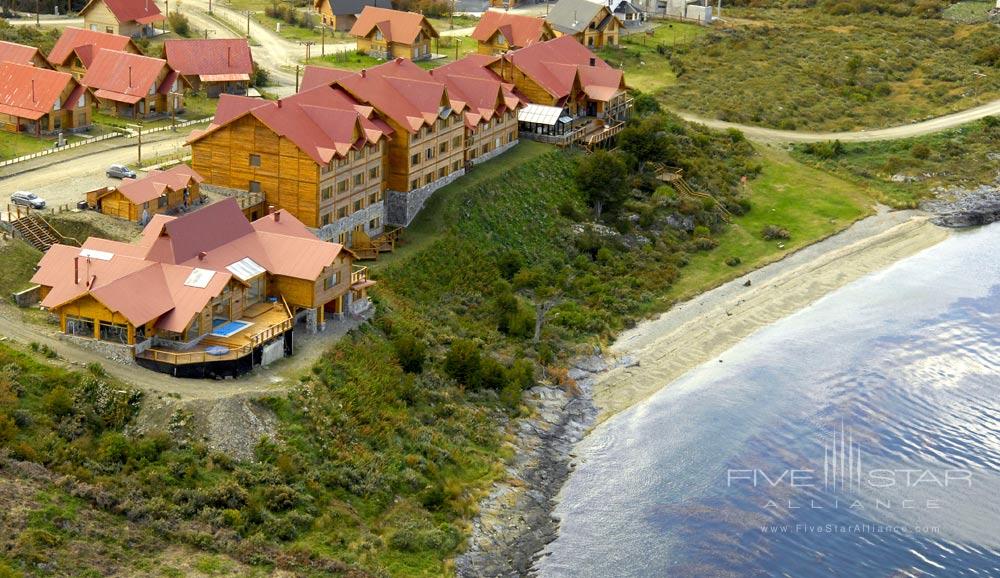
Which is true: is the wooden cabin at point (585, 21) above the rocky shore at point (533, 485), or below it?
above

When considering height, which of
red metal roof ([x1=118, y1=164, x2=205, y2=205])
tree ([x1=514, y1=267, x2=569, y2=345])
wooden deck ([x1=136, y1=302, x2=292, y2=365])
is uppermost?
red metal roof ([x1=118, y1=164, x2=205, y2=205])

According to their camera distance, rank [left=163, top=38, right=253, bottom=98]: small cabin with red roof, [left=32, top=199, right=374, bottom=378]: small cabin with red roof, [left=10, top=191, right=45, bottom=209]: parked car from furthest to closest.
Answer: [left=163, top=38, right=253, bottom=98]: small cabin with red roof, [left=10, top=191, right=45, bottom=209]: parked car, [left=32, top=199, right=374, bottom=378]: small cabin with red roof

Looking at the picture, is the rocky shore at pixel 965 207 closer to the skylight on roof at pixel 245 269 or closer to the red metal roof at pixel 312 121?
the red metal roof at pixel 312 121

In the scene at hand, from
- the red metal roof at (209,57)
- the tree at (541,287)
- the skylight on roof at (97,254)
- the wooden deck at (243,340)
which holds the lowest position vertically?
the tree at (541,287)

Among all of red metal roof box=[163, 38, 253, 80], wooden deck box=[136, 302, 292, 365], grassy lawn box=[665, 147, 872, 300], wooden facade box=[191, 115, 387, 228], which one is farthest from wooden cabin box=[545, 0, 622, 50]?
wooden deck box=[136, 302, 292, 365]

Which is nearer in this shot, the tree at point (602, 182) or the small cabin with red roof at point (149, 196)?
the small cabin with red roof at point (149, 196)

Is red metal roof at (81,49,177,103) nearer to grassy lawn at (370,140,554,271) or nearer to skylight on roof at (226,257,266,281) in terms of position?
grassy lawn at (370,140,554,271)

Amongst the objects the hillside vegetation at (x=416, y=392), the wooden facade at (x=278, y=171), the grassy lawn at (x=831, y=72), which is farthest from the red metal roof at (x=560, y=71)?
the wooden facade at (x=278, y=171)

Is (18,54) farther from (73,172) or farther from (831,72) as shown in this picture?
(831,72)
